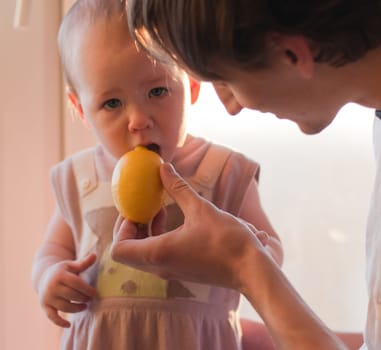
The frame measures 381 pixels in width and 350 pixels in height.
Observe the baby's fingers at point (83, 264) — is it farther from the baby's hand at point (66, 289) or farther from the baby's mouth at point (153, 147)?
the baby's mouth at point (153, 147)

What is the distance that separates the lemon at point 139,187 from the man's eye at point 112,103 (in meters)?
0.08

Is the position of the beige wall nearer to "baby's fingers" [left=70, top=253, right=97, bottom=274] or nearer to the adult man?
"baby's fingers" [left=70, top=253, right=97, bottom=274]

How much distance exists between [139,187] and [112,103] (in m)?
0.13

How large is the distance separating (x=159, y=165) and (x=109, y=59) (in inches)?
6.0

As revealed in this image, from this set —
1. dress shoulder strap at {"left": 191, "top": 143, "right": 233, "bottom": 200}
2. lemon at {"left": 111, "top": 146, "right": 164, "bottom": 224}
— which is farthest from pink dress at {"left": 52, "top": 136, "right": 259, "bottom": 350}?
lemon at {"left": 111, "top": 146, "right": 164, "bottom": 224}

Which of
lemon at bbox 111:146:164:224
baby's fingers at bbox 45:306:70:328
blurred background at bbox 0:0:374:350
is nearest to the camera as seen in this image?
lemon at bbox 111:146:164:224

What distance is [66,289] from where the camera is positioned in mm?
881

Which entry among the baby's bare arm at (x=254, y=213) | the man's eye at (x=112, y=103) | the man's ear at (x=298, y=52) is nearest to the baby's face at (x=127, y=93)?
the man's eye at (x=112, y=103)

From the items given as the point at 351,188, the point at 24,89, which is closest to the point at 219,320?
the point at 351,188

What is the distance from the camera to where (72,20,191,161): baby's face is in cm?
85

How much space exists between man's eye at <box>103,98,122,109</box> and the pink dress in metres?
0.12

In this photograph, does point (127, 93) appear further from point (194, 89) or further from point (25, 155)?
point (25, 155)

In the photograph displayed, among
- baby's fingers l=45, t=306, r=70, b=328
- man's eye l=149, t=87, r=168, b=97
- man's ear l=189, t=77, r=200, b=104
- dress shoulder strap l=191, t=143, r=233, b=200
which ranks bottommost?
baby's fingers l=45, t=306, r=70, b=328

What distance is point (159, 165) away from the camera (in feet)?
2.65
